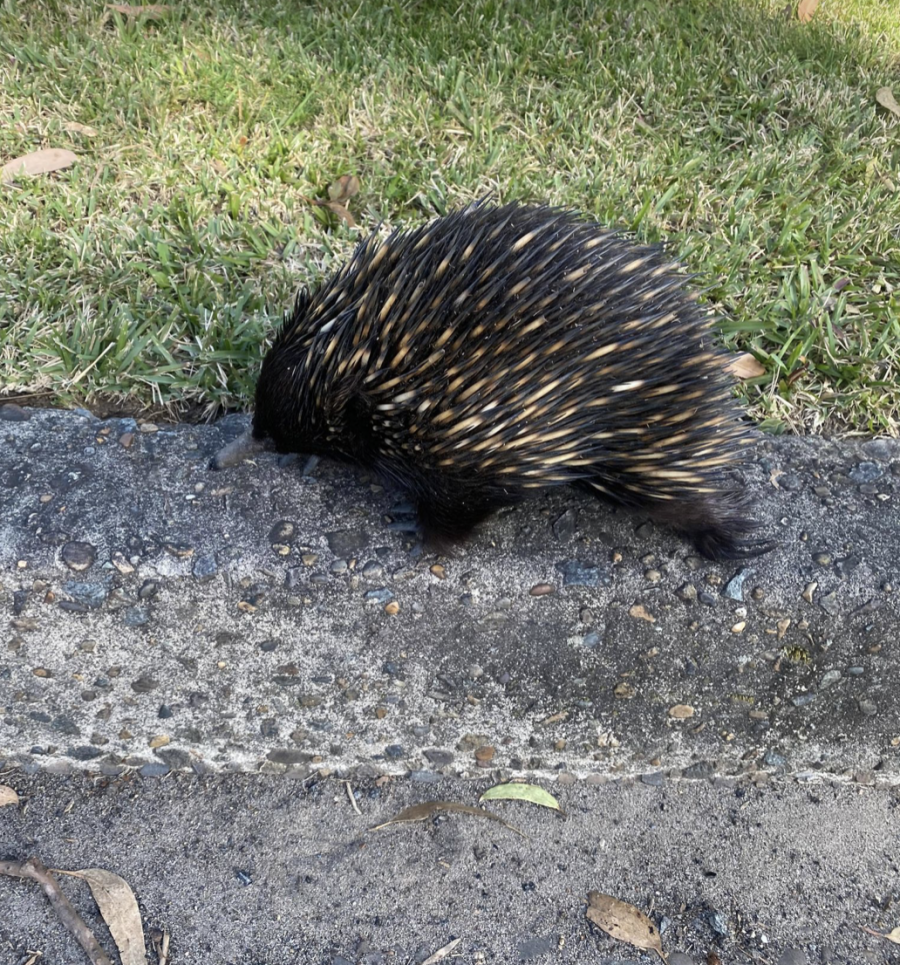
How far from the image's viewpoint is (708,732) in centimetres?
204

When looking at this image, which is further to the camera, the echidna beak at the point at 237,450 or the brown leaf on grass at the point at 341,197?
the brown leaf on grass at the point at 341,197

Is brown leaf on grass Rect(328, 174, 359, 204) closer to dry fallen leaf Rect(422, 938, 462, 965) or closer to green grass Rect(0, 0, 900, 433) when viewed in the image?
green grass Rect(0, 0, 900, 433)

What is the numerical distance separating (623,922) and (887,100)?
8.68 feet

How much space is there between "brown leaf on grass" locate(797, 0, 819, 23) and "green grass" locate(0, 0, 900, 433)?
0.10 m

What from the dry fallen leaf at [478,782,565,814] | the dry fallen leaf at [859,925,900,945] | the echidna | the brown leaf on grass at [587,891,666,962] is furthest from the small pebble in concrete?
the dry fallen leaf at [859,925,900,945]

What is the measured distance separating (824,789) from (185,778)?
4.76 ft

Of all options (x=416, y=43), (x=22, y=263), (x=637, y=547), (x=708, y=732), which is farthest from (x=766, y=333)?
(x=22, y=263)

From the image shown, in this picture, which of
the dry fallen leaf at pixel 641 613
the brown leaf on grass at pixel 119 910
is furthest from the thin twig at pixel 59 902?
the dry fallen leaf at pixel 641 613

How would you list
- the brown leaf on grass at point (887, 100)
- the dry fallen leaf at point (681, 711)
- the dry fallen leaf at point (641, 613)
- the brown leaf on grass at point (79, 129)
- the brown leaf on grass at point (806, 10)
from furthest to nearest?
1. the brown leaf on grass at point (806, 10)
2. the brown leaf on grass at point (887, 100)
3. the brown leaf on grass at point (79, 129)
4. the dry fallen leaf at point (681, 711)
5. the dry fallen leaf at point (641, 613)

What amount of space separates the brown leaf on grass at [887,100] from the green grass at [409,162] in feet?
0.09

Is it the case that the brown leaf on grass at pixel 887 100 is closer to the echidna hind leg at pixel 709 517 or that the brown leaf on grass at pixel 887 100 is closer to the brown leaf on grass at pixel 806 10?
the brown leaf on grass at pixel 806 10

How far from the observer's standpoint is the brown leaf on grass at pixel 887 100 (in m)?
3.01

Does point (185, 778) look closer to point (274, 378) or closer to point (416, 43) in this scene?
point (274, 378)

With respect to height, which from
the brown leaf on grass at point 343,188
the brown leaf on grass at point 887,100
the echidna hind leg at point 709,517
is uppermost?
the brown leaf on grass at point 887,100
